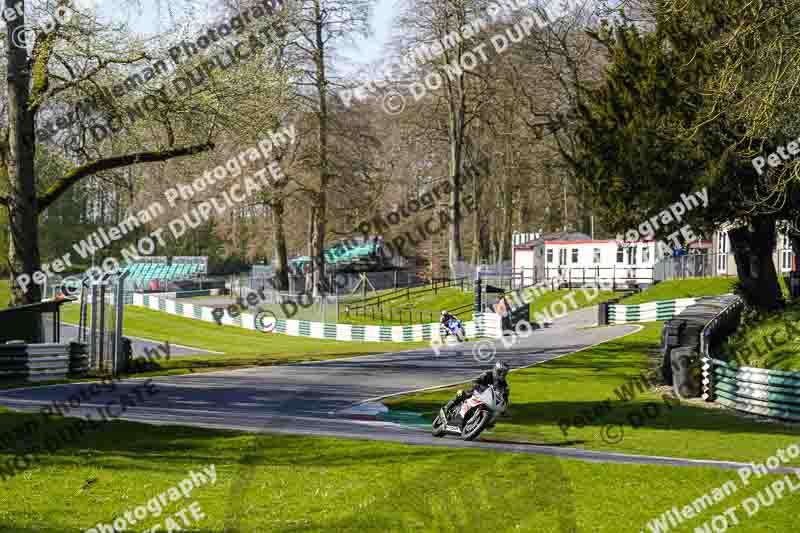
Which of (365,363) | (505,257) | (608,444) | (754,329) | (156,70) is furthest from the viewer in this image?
Answer: (505,257)

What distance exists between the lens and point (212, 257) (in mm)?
84250

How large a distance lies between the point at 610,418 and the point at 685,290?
2679cm

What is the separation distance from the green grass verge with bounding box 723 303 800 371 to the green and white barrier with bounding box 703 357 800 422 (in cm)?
135

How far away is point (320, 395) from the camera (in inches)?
767

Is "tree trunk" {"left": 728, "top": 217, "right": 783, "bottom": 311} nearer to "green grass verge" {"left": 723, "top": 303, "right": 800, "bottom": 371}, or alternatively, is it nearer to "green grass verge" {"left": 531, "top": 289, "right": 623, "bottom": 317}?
"green grass verge" {"left": 723, "top": 303, "right": 800, "bottom": 371}

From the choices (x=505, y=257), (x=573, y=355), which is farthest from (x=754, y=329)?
(x=505, y=257)

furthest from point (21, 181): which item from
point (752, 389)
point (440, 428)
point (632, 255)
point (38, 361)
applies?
point (632, 255)

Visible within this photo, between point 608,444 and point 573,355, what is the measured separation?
15.1 m

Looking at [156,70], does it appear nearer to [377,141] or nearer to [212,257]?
[377,141]

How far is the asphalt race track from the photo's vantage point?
13.3 meters

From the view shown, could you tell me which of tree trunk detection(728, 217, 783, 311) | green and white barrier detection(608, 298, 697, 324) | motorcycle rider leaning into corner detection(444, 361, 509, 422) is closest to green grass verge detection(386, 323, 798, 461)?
motorcycle rider leaning into corner detection(444, 361, 509, 422)

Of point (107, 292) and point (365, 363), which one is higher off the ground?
point (107, 292)

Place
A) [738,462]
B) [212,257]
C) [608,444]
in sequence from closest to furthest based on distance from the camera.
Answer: [738,462]
[608,444]
[212,257]

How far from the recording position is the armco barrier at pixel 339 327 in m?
36.6
